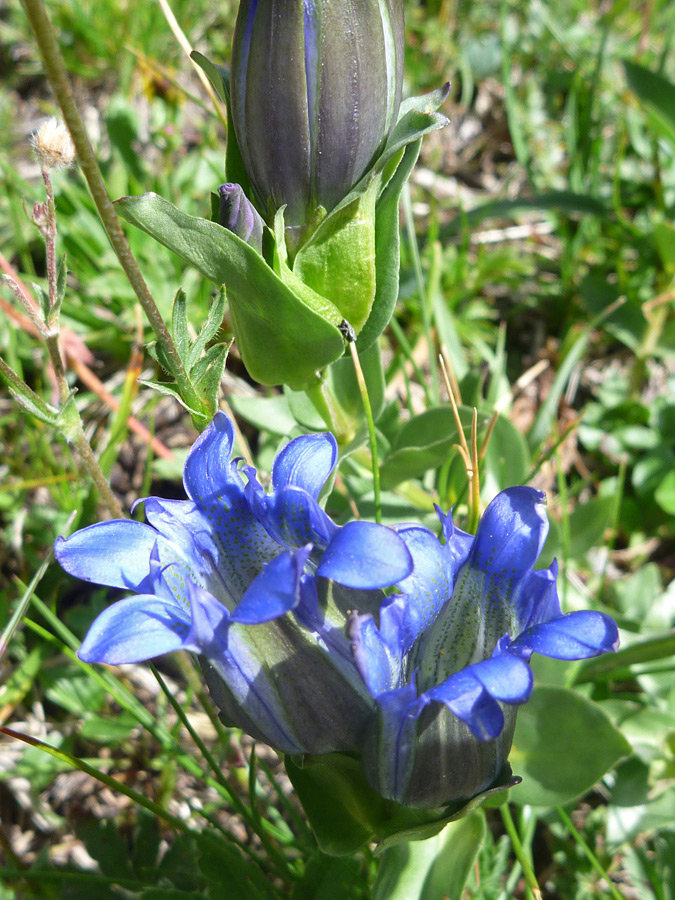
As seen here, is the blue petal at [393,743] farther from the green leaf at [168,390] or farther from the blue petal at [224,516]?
the green leaf at [168,390]

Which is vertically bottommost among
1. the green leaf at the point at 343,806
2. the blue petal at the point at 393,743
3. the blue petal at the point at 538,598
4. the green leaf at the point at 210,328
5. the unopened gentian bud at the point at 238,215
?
the green leaf at the point at 343,806

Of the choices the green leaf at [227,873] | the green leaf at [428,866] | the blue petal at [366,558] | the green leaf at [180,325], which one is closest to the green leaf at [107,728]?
the green leaf at [227,873]

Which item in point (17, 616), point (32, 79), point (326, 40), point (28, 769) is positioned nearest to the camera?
point (326, 40)

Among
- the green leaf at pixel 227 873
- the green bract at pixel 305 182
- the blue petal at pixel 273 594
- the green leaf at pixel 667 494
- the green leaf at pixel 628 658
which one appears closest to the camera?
the blue petal at pixel 273 594

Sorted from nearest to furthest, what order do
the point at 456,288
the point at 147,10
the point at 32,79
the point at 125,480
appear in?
the point at 125,480, the point at 456,288, the point at 147,10, the point at 32,79

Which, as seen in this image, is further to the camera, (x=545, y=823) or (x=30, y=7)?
(x=545, y=823)

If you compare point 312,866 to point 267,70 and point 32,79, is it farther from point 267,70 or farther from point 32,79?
point 32,79

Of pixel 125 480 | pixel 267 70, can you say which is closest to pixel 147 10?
pixel 125 480

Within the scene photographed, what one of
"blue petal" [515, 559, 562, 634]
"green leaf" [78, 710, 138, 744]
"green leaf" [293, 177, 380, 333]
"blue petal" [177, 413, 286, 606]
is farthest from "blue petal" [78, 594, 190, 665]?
"green leaf" [78, 710, 138, 744]
